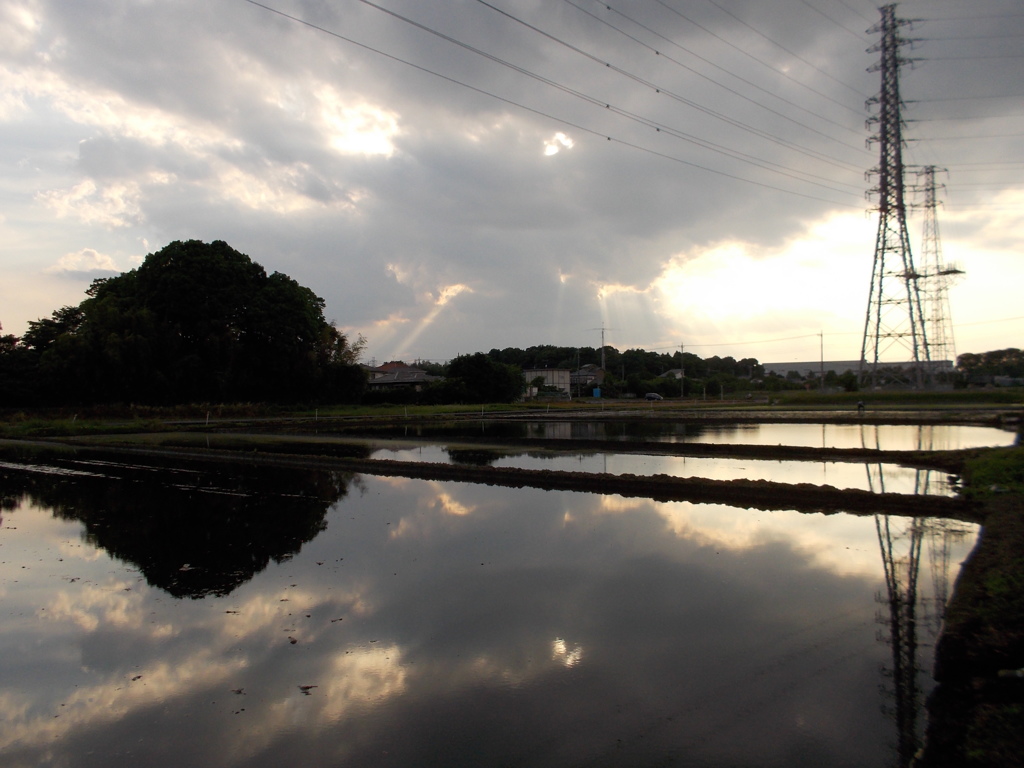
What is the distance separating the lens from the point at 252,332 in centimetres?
4975

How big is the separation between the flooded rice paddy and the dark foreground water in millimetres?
26

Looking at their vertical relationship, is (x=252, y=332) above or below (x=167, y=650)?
above

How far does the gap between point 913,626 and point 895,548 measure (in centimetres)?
326

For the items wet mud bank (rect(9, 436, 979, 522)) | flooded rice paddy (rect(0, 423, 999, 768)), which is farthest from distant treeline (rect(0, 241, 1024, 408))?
flooded rice paddy (rect(0, 423, 999, 768))

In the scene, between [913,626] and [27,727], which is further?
[913,626]

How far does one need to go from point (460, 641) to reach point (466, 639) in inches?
2.7

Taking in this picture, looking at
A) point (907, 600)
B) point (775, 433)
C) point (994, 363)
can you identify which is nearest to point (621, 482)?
point (907, 600)

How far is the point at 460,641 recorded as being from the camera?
5789 mm

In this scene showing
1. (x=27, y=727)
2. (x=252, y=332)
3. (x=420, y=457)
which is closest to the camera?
(x=27, y=727)

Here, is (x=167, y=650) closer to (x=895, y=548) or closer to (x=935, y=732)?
(x=935, y=732)

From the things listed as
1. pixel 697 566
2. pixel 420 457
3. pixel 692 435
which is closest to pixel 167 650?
pixel 697 566

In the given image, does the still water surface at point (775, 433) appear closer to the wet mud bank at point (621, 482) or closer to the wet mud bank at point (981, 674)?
the wet mud bank at point (621, 482)

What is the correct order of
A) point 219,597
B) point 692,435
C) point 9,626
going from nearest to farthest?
point 9,626 → point 219,597 → point 692,435

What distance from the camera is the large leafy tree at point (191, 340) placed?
1674 inches
